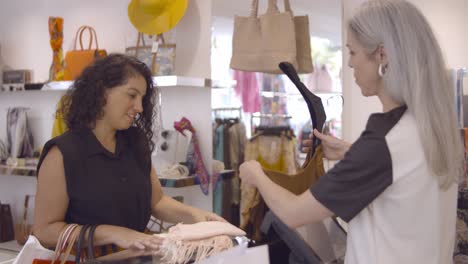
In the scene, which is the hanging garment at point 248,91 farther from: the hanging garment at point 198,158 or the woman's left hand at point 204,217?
the woman's left hand at point 204,217

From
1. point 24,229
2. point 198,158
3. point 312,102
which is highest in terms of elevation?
point 312,102

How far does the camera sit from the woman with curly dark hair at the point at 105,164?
1.90m

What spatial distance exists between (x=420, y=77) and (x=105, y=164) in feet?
3.88

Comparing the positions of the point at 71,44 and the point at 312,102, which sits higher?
the point at 71,44

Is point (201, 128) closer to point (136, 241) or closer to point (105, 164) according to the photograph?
point (105, 164)

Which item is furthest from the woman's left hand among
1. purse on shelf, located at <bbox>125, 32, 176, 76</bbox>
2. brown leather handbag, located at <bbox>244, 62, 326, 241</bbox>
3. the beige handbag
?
purse on shelf, located at <bbox>125, 32, 176, 76</bbox>

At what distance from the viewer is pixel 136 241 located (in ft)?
4.96

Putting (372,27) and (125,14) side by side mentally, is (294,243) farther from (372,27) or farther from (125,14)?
(125,14)

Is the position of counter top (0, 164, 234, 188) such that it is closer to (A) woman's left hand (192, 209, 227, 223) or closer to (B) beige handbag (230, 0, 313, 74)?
(B) beige handbag (230, 0, 313, 74)

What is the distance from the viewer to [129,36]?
4.13m

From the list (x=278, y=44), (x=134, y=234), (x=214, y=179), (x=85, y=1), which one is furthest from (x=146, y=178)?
(x=85, y=1)

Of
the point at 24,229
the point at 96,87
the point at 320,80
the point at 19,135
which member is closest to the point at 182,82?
the point at 320,80

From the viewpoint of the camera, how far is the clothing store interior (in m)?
1.48

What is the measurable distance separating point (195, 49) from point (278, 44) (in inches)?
34.4
